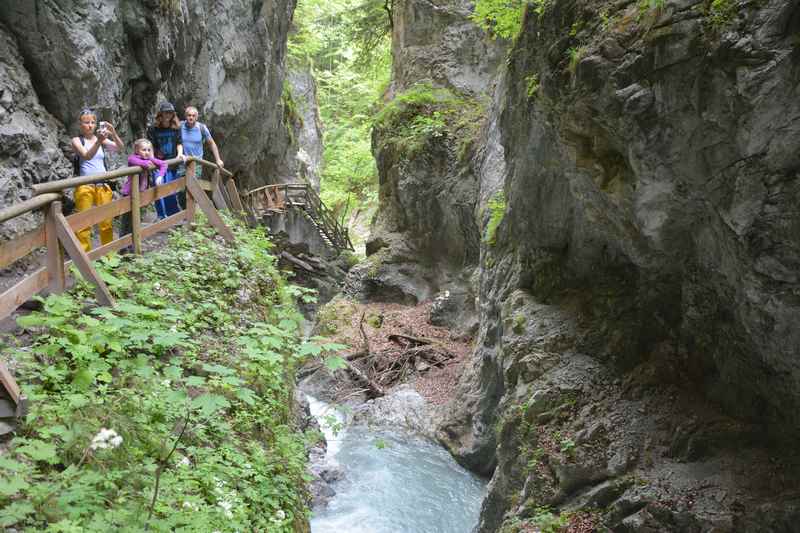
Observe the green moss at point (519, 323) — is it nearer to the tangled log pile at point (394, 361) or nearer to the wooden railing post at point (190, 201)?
the wooden railing post at point (190, 201)

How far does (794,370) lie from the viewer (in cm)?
459

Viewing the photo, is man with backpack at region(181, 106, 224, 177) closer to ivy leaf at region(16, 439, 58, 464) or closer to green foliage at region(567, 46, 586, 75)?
green foliage at region(567, 46, 586, 75)

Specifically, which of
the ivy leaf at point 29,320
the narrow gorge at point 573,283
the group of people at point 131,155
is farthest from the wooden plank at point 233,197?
the ivy leaf at point 29,320

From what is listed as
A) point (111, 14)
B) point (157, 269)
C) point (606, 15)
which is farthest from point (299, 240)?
point (606, 15)

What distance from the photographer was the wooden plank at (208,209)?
8.66m

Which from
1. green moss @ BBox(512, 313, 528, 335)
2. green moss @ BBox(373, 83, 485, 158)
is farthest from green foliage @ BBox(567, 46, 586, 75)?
green moss @ BBox(373, 83, 485, 158)

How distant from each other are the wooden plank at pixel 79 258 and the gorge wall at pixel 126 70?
2.82 m

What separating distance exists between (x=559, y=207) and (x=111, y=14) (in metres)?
8.64

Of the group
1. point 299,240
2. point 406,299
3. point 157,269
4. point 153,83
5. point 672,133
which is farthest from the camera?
point 299,240

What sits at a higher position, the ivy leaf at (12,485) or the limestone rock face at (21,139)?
the limestone rock face at (21,139)

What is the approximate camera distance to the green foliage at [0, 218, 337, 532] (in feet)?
11.0

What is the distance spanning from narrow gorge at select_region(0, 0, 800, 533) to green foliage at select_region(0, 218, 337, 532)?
8 cm

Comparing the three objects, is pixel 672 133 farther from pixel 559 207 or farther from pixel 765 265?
pixel 559 207

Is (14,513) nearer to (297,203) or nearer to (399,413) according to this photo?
(399,413)
